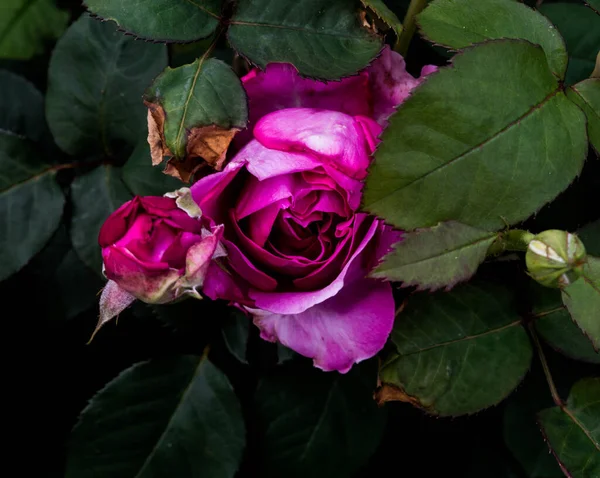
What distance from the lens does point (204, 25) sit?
509mm

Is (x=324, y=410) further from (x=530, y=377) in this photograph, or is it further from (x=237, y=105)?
(x=237, y=105)

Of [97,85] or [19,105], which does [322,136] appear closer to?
[97,85]

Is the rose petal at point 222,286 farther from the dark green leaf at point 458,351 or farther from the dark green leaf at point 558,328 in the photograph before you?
the dark green leaf at point 558,328

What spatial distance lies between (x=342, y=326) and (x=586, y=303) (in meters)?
0.16

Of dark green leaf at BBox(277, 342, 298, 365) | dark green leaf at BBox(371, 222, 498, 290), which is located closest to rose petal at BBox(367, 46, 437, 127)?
dark green leaf at BBox(371, 222, 498, 290)

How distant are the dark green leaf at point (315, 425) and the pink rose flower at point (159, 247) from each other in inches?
9.1

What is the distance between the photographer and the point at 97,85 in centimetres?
64

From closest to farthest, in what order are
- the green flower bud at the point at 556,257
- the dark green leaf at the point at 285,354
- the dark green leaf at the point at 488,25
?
the green flower bud at the point at 556,257
the dark green leaf at the point at 488,25
the dark green leaf at the point at 285,354

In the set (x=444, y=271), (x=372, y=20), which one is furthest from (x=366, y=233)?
(x=372, y=20)

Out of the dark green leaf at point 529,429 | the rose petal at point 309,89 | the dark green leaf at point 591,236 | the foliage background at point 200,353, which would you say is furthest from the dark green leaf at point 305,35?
the dark green leaf at point 529,429

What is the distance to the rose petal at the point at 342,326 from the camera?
46 cm

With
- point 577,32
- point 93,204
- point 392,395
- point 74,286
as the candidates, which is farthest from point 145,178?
point 577,32

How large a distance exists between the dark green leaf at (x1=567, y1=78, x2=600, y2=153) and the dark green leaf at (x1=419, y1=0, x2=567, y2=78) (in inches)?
0.6

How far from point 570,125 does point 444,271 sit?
131mm
